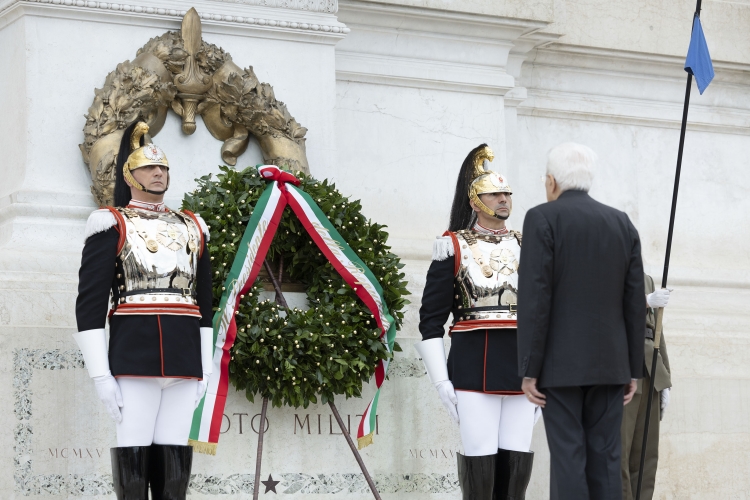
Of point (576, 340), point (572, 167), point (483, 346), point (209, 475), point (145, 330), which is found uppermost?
point (572, 167)

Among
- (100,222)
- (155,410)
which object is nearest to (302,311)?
(155,410)

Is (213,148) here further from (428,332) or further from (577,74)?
(577,74)

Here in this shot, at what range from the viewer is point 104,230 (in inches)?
220

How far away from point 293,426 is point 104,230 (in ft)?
6.21

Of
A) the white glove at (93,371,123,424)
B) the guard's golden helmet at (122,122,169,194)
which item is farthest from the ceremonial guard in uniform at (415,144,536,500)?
the white glove at (93,371,123,424)

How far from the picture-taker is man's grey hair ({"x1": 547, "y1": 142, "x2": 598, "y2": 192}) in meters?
4.93

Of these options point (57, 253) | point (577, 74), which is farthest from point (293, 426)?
point (577, 74)

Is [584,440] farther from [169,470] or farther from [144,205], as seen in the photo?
[144,205]

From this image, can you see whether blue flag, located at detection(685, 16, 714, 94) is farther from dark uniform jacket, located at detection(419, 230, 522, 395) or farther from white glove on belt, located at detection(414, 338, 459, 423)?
white glove on belt, located at detection(414, 338, 459, 423)

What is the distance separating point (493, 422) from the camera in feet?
19.7

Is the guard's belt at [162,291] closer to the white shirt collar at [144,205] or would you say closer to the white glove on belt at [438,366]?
the white shirt collar at [144,205]

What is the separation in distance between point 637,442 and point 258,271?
2.51 meters

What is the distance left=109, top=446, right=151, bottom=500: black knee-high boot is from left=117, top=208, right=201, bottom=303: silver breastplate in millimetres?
653

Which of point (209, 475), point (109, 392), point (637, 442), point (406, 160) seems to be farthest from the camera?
point (406, 160)
